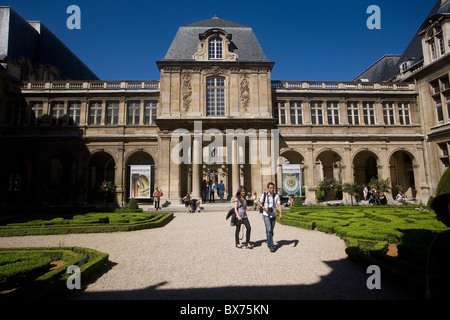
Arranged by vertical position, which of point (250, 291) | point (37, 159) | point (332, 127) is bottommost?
point (250, 291)

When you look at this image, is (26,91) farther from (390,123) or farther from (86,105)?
(390,123)

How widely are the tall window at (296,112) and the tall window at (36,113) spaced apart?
24.0 m

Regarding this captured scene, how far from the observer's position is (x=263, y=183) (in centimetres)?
2114

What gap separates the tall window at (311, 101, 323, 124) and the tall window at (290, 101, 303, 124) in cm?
121

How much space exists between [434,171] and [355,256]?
23.3 metres

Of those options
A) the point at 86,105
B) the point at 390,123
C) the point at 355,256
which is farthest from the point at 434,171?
the point at 86,105

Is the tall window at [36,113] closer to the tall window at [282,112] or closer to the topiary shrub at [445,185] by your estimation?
the tall window at [282,112]

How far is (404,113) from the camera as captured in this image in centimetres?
2461

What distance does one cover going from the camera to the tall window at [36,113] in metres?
23.3

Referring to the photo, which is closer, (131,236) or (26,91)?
(131,236)

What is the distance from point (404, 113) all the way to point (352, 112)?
5242 mm

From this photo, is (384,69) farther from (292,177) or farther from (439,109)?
(292,177)

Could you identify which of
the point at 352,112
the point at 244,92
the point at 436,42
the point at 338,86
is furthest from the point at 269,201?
the point at 436,42
